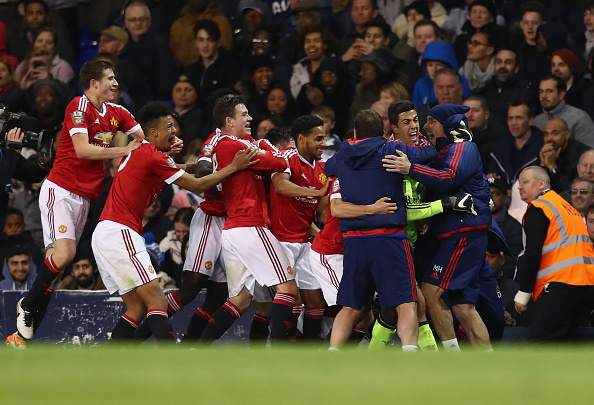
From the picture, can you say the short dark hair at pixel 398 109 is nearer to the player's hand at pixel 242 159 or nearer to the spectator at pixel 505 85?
the player's hand at pixel 242 159

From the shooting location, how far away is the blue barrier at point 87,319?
10.1 m

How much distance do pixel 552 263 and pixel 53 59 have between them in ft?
25.1

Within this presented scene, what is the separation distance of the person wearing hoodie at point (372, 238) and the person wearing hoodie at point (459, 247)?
40 centimetres

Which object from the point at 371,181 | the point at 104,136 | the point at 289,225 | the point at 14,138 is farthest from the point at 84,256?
the point at 371,181

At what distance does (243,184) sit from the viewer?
28.6 ft

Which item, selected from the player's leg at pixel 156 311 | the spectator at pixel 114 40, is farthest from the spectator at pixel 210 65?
the player's leg at pixel 156 311

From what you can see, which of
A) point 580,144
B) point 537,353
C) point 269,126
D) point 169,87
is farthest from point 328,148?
point 537,353

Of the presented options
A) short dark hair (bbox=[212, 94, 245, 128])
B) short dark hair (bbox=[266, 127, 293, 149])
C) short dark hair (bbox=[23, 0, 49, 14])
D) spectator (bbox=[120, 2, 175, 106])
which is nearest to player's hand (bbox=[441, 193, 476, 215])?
short dark hair (bbox=[266, 127, 293, 149])

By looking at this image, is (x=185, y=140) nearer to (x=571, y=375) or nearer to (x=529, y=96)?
(x=529, y=96)

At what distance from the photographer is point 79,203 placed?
887cm

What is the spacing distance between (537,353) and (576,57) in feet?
25.4

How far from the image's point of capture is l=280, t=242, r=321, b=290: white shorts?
9.15 m

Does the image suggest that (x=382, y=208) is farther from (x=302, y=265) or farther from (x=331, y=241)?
(x=302, y=265)

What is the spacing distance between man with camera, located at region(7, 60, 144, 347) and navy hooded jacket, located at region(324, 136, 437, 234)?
209 centimetres
